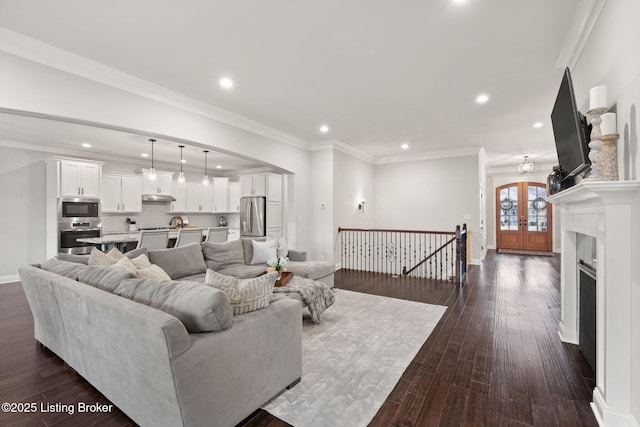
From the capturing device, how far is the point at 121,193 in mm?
7145

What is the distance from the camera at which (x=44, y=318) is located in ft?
8.62

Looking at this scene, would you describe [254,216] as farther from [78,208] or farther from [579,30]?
[579,30]

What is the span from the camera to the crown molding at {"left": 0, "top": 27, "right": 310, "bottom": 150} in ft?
9.11

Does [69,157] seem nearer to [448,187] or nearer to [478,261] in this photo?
[448,187]

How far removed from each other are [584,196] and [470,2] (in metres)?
1.74

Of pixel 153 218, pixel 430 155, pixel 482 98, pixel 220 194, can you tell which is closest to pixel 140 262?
pixel 482 98

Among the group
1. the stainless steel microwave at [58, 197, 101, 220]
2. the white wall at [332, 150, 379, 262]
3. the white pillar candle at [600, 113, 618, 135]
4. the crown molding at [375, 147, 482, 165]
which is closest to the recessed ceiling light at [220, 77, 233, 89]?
the white wall at [332, 150, 379, 262]

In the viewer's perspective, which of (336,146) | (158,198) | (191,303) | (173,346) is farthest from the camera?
(158,198)

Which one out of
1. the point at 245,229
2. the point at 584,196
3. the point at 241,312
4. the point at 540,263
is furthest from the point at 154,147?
the point at 540,263

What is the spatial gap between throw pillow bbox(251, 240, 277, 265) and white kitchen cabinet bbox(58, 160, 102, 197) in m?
4.33

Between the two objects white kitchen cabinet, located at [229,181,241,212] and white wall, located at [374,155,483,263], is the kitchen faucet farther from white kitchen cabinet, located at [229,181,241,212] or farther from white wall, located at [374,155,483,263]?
white wall, located at [374,155,483,263]

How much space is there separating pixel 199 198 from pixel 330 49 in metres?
6.98

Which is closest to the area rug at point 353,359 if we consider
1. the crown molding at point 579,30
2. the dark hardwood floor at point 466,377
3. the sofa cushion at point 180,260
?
the dark hardwood floor at point 466,377

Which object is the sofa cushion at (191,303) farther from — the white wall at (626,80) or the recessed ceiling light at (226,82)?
the recessed ceiling light at (226,82)
